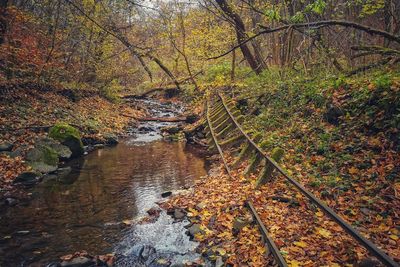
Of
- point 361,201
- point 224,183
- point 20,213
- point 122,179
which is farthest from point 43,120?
point 361,201

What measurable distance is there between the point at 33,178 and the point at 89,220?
12.2ft

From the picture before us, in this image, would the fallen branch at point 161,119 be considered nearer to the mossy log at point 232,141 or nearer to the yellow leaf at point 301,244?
the mossy log at point 232,141

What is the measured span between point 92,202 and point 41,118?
7.41 meters

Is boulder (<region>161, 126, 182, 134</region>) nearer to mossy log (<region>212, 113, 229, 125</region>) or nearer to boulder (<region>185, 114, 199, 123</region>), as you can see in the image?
boulder (<region>185, 114, 199, 123</region>)

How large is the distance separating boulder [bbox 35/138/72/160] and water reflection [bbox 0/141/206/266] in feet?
1.65

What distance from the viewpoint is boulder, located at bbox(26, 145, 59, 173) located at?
10.4m

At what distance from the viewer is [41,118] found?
1394 centimetres

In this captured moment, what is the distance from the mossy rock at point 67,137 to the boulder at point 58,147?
26cm

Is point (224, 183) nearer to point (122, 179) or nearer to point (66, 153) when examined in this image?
point (122, 179)

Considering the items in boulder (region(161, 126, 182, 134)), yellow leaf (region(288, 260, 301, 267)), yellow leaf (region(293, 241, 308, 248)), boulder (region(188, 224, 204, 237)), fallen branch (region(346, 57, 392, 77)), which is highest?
fallen branch (region(346, 57, 392, 77))

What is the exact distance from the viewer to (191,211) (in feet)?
23.8

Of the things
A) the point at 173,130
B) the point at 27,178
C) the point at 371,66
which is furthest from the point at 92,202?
the point at 371,66

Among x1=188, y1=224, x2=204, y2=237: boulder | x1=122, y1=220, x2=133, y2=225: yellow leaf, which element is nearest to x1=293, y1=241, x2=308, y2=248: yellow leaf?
x1=188, y1=224, x2=204, y2=237: boulder

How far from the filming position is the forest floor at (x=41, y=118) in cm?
992
